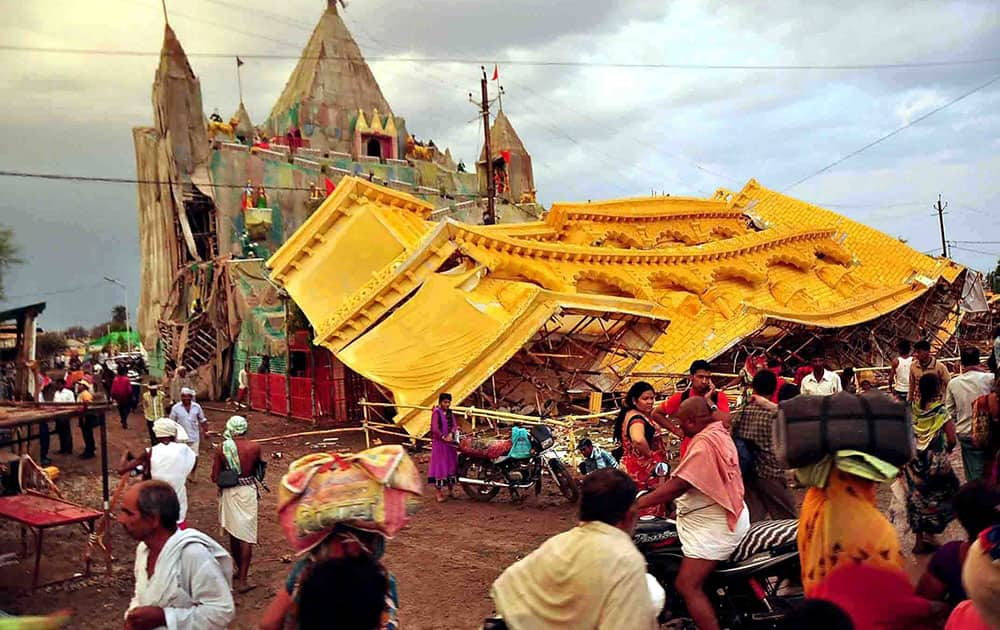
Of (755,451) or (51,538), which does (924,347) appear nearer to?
(755,451)

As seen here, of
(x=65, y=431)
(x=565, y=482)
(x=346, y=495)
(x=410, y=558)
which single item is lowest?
(x=410, y=558)

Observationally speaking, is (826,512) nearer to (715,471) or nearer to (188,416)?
(715,471)

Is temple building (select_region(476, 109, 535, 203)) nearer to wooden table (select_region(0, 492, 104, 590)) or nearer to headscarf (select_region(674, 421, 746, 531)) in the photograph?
wooden table (select_region(0, 492, 104, 590))

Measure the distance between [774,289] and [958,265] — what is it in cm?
576

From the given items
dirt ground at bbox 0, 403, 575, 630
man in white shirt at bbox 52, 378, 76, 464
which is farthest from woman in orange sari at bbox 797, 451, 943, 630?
man in white shirt at bbox 52, 378, 76, 464

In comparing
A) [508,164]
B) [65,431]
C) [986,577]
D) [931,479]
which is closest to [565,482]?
[931,479]

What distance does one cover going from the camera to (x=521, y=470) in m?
9.03

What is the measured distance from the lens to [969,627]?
215cm

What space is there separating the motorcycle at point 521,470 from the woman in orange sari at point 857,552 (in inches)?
239

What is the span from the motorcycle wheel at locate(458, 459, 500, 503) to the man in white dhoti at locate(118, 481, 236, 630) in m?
6.44

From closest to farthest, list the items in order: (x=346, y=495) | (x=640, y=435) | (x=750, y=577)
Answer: (x=346, y=495) → (x=750, y=577) → (x=640, y=435)

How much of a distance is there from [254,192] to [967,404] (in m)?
29.0

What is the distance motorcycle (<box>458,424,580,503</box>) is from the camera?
8.88 metres

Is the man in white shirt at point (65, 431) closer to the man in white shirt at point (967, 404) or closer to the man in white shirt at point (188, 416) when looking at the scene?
the man in white shirt at point (188, 416)
